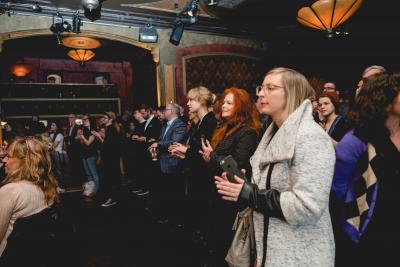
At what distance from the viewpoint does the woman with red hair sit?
2240 millimetres

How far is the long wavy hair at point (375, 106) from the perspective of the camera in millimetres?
1318

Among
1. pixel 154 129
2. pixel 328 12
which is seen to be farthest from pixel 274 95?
pixel 154 129

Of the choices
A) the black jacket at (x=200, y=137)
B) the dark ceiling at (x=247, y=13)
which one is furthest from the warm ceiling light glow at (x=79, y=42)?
the black jacket at (x=200, y=137)

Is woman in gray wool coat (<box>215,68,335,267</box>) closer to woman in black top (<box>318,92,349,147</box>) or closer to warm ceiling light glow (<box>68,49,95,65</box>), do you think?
woman in black top (<box>318,92,349,147</box>)

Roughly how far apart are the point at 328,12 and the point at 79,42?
5.12m

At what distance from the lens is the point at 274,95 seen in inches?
49.4

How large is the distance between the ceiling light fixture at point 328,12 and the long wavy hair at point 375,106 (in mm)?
2543

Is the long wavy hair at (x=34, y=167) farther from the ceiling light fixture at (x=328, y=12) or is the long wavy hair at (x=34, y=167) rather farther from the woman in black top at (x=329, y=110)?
the ceiling light fixture at (x=328, y=12)

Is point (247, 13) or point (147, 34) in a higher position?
point (247, 13)

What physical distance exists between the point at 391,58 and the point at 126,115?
687 centimetres

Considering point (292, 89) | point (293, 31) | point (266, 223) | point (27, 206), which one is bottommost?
point (27, 206)

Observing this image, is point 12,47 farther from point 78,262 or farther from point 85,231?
point 78,262

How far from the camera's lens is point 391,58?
23.2ft

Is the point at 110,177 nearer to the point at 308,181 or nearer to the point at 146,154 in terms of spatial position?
the point at 146,154
